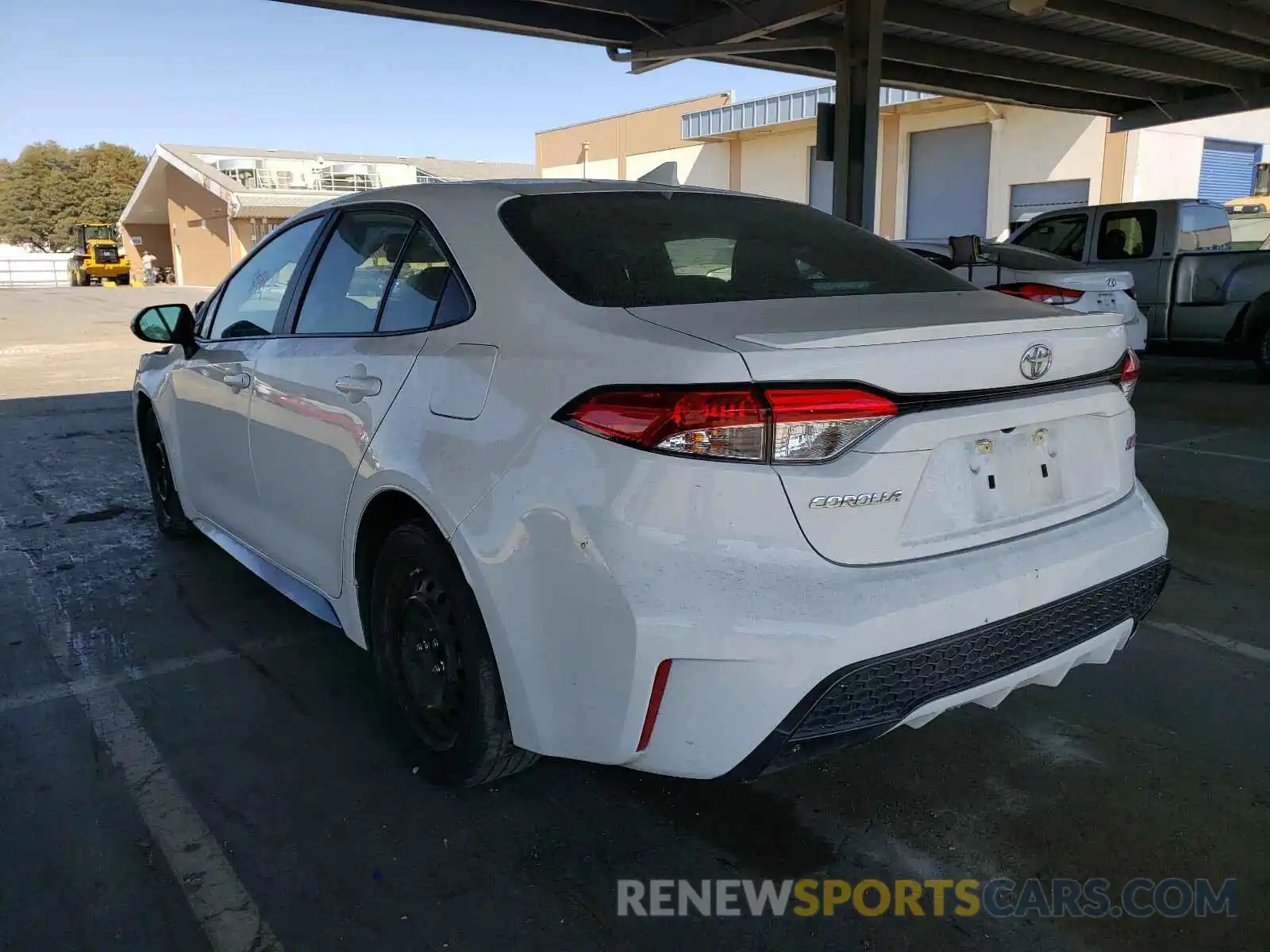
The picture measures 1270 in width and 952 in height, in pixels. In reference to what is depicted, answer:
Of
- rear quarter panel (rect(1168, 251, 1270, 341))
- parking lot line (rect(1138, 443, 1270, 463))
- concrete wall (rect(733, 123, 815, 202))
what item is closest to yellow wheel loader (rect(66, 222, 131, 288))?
concrete wall (rect(733, 123, 815, 202))

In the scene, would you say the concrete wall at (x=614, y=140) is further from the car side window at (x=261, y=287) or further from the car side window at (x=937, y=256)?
the car side window at (x=261, y=287)

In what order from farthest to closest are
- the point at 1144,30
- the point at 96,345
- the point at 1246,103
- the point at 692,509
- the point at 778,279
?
the point at 96,345, the point at 1246,103, the point at 1144,30, the point at 778,279, the point at 692,509

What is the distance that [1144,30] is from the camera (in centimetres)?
1283

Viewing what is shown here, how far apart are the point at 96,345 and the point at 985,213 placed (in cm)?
2118

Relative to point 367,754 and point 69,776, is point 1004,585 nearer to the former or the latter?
point 367,754

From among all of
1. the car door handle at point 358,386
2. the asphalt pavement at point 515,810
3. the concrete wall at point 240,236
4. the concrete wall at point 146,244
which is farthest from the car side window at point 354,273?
the concrete wall at point 146,244

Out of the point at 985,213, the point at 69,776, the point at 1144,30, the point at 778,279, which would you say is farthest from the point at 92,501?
the point at 985,213

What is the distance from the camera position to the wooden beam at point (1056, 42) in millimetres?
11922

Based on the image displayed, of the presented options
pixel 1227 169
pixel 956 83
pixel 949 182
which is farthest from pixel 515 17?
pixel 1227 169

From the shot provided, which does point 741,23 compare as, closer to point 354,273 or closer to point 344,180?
point 354,273

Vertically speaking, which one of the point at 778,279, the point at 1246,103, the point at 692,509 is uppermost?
the point at 1246,103

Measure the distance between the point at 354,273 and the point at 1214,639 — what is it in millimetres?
3462

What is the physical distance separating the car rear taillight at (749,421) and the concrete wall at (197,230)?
145 feet

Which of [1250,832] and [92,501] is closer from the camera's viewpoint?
[1250,832]
